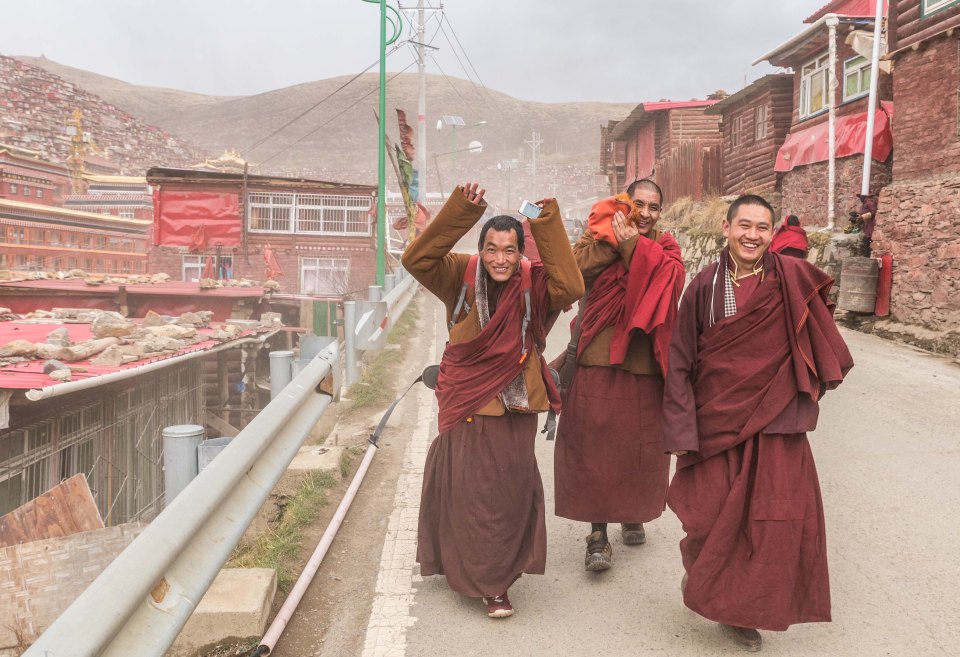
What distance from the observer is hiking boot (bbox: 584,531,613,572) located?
3900 millimetres

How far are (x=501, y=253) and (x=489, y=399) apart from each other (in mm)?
638

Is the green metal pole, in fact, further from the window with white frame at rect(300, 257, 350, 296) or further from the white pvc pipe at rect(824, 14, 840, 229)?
the window with white frame at rect(300, 257, 350, 296)

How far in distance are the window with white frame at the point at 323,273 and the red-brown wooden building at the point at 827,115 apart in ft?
53.8

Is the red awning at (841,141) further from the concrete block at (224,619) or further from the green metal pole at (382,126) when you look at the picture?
the concrete block at (224,619)

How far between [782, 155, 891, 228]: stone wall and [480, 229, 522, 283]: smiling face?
13061 mm

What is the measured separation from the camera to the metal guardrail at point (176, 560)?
1721mm

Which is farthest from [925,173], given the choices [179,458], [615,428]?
[179,458]

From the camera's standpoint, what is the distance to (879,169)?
48.4ft

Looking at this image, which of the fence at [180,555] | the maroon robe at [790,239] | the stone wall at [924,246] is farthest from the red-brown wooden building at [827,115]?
the fence at [180,555]

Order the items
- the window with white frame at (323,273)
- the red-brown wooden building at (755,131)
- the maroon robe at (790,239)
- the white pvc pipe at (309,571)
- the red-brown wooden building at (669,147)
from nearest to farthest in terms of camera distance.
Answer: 1. the white pvc pipe at (309,571)
2. the maroon robe at (790,239)
3. the red-brown wooden building at (755,131)
4. the red-brown wooden building at (669,147)
5. the window with white frame at (323,273)

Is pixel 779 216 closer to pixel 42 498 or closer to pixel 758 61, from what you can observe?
pixel 758 61

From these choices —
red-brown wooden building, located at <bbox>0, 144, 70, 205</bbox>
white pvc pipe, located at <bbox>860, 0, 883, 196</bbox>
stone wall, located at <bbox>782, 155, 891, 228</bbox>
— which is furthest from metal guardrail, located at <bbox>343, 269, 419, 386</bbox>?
red-brown wooden building, located at <bbox>0, 144, 70, 205</bbox>

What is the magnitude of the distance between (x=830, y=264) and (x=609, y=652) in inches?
477

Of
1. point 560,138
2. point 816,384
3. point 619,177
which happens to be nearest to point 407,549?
point 816,384
